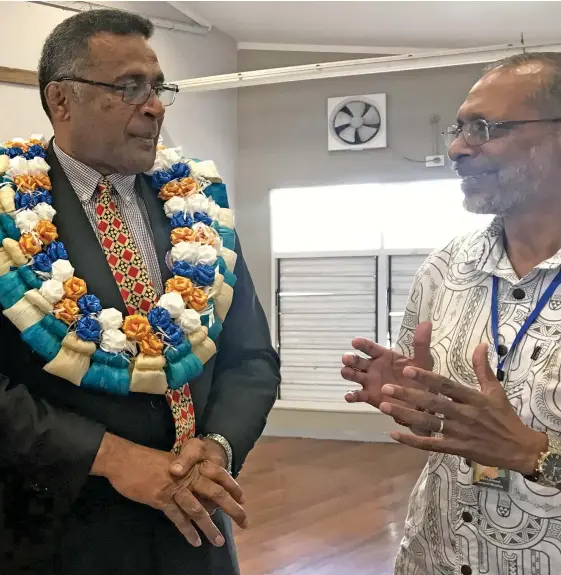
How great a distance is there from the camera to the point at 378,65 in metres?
5.59

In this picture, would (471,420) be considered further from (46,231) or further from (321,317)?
(321,317)

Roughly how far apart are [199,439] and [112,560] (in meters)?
0.30

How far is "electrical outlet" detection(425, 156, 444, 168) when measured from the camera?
21.5 ft

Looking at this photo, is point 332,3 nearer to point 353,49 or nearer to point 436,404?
point 353,49

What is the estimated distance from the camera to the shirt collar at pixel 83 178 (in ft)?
5.35

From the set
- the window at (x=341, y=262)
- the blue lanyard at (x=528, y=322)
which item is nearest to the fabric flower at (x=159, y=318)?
the blue lanyard at (x=528, y=322)

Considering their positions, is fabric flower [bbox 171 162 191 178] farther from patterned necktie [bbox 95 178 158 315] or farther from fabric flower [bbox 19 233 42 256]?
fabric flower [bbox 19 233 42 256]

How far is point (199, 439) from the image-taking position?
1499 mm

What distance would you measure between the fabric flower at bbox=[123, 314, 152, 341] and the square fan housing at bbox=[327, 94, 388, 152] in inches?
217

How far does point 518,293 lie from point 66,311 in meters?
0.96

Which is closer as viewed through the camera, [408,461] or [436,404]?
[436,404]

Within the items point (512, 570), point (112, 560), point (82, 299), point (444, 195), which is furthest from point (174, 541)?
point (444, 195)

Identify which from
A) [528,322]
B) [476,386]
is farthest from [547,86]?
[476,386]

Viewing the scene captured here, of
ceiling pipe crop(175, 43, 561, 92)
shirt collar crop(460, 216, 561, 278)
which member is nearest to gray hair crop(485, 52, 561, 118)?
shirt collar crop(460, 216, 561, 278)
